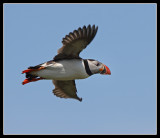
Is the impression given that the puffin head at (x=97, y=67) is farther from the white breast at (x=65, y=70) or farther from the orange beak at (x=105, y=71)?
the white breast at (x=65, y=70)

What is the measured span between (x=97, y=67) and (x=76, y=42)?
1049 mm

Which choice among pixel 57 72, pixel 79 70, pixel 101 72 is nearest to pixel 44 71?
pixel 57 72

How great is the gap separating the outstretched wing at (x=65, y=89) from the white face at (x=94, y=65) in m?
1.52

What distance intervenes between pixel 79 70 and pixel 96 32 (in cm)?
124

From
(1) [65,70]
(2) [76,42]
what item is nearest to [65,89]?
(1) [65,70]

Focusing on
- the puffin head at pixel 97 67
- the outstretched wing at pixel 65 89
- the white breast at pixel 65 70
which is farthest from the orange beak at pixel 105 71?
the outstretched wing at pixel 65 89

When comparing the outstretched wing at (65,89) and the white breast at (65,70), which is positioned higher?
the white breast at (65,70)

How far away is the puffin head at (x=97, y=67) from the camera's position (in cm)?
1051

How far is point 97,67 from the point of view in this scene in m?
10.6

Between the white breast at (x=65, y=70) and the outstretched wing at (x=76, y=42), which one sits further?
the white breast at (x=65, y=70)

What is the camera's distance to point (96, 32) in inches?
392

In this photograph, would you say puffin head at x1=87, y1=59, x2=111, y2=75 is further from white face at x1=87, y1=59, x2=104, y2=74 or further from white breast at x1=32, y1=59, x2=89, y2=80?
white breast at x1=32, y1=59, x2=89, y2=80

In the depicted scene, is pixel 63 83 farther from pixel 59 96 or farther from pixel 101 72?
pixel 101 72

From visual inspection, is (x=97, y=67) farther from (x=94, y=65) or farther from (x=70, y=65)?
(x=70, y=65)
